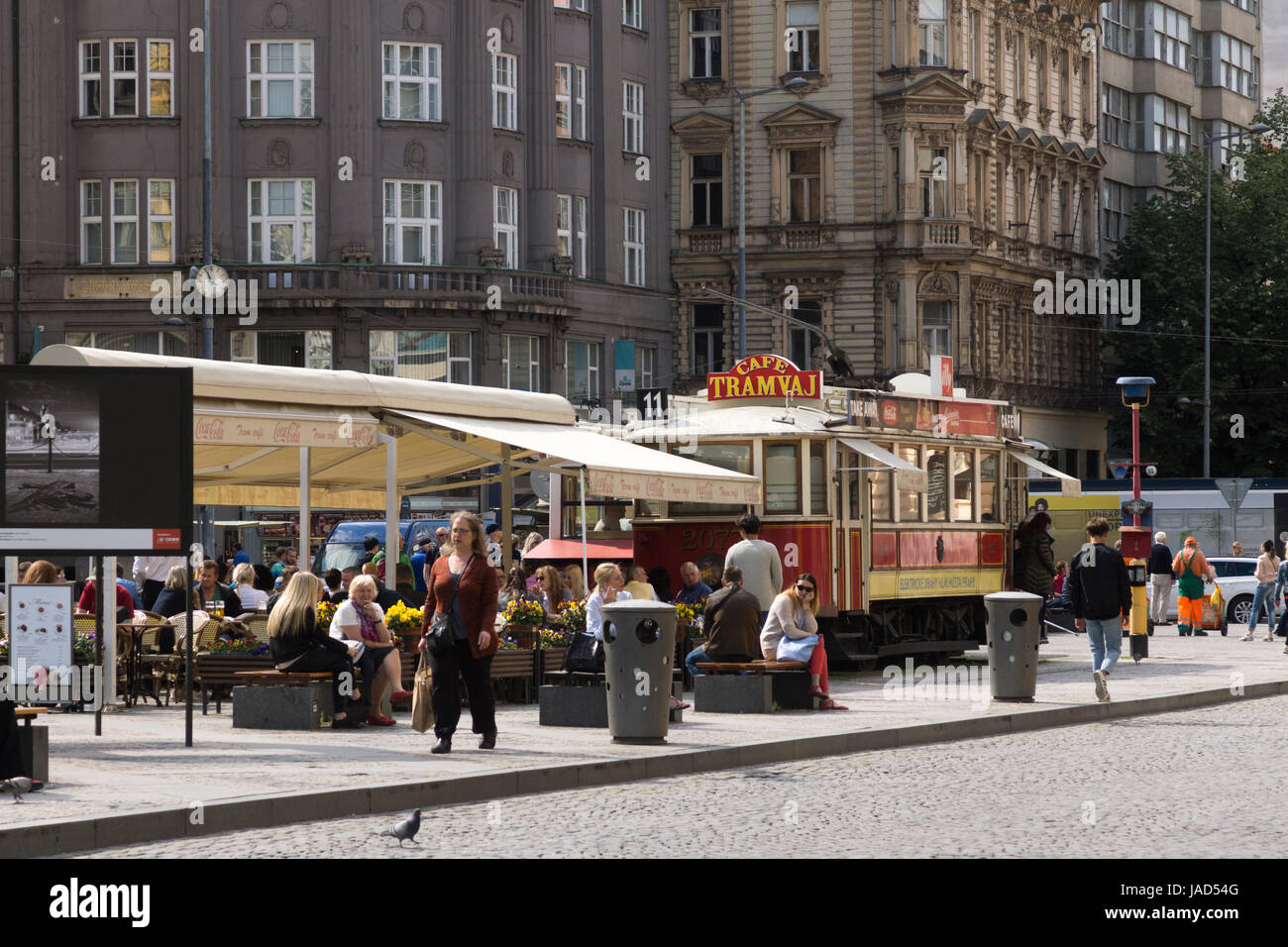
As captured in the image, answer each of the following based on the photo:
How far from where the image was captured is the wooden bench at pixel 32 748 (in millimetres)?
13094

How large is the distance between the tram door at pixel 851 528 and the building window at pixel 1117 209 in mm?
47028

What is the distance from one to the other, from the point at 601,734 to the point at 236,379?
4641 millimetres

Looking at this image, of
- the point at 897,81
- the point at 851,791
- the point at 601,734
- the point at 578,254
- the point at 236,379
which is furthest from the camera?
the point at 897,81

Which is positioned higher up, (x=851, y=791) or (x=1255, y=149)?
(x=1255, y=149)

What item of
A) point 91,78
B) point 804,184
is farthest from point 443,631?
point 804,184

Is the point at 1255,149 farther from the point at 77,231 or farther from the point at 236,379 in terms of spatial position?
the point at 236,379

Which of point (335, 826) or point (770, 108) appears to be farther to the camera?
point (770, 108)

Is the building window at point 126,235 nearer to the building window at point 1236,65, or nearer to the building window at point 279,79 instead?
the building window at point 279,79

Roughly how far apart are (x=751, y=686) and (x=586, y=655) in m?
2.11

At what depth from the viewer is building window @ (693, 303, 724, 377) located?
6012cm

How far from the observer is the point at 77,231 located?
50812 mm

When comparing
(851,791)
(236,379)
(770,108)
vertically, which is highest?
(770,108)
